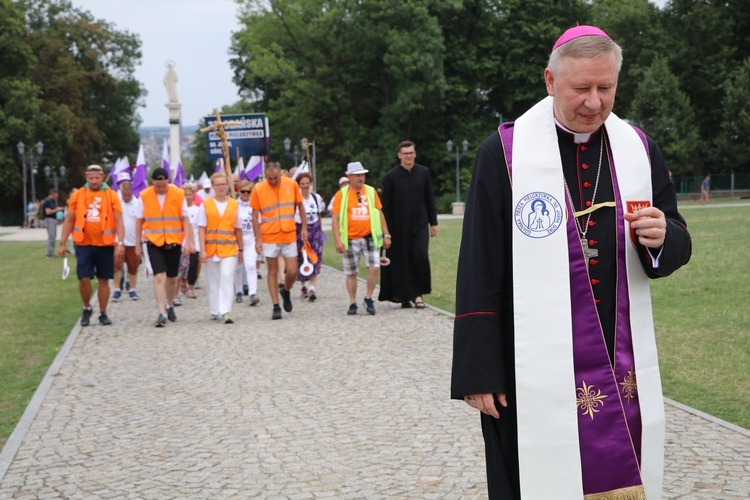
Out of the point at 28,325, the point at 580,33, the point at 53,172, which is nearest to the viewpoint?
the point at 580,33

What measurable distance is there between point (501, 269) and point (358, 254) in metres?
10.3

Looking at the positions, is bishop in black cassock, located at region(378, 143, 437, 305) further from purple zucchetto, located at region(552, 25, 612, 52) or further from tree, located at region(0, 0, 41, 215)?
tree, located at region(0, 0, 41, 215)

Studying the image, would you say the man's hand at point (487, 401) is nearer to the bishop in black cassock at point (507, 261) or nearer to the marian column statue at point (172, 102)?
the bishop in black cassock at point (507, 261)

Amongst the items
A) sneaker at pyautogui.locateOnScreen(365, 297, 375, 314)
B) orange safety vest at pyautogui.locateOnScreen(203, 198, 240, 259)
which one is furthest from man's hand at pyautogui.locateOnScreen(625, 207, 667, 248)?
orange safety vest at pyautogui.locateOnScreen(203, 198, 240, 259)

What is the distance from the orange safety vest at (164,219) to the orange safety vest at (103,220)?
1.73 ft

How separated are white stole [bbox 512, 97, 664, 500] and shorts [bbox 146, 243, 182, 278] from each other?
10.1 m

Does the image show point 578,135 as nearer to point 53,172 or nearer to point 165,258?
point 165,258

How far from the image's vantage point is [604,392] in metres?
3.42

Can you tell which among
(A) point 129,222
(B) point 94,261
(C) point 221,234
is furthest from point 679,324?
(A) point 129,222

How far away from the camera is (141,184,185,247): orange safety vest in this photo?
1328 cm

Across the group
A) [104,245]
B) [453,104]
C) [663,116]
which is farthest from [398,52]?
[104,245]

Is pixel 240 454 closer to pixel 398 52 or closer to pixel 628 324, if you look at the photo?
pixel 628 324

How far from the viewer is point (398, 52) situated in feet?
178

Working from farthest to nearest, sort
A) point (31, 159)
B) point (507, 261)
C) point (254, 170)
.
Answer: point (31, 159), point (254, 170), point (507, 261)
